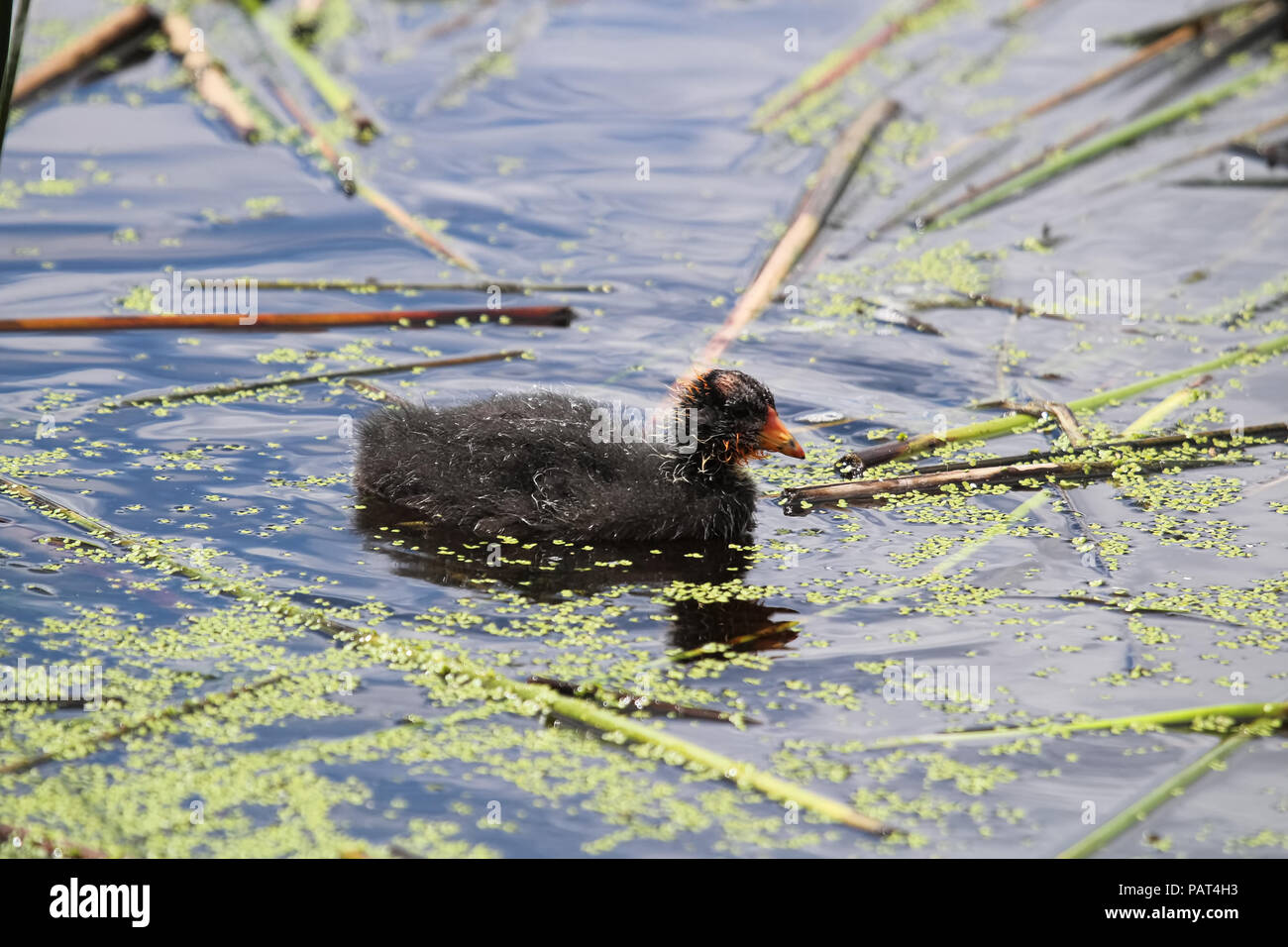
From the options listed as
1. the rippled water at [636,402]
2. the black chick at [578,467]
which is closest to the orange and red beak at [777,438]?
the black chick at [578,467]

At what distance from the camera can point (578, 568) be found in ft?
17.8

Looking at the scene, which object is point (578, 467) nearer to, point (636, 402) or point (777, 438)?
point (777, 438)

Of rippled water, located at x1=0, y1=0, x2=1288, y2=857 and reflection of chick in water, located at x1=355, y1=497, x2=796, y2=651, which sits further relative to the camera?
reflection of chick in water, located at x1=355, y1=497, x2=796, y2=651

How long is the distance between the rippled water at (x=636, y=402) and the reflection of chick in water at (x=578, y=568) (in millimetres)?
19

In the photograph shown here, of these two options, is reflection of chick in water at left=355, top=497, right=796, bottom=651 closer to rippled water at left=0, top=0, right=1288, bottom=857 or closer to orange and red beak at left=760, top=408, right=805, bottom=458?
rippled water at left=0, top=0, right=1288, bottom=857

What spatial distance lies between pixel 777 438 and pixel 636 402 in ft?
3.95

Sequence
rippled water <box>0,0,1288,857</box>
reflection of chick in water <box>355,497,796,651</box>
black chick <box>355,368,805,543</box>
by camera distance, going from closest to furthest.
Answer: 1. rippled water <box>0,0,1288,857</box>
2. reflection of chick in water <box>355,497,796,651</box>
3. black chick <box>355,368,805,543</box>

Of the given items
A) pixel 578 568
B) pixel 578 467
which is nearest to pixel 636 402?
pixel 578 467

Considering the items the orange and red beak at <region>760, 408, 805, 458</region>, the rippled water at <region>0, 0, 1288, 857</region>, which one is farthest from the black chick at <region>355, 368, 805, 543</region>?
the rippled water at <region>0, 0, 1288, 857</region>

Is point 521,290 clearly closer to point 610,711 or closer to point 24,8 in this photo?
point 24,8

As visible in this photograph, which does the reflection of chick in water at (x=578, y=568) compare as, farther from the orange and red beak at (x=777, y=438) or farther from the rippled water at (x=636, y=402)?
the orange and red beak at (x=777, y=438)

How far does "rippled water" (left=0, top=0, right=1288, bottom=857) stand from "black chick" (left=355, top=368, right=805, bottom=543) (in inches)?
5.5

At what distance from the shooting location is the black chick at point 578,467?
5547 mm

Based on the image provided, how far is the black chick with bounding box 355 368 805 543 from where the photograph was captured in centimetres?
555
